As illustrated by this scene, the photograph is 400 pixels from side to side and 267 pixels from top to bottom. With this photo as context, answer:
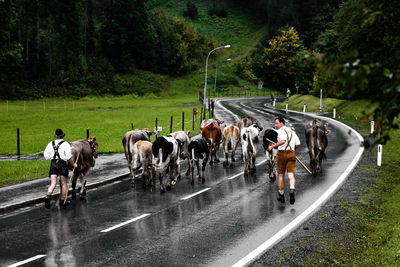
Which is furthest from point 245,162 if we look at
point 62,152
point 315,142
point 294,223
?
point 62,152

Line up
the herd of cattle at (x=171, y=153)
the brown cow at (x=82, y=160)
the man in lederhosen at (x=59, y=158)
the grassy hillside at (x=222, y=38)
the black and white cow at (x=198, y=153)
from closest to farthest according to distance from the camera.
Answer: the man in lederhosen at (x=59, y=158) → the brown cow at (x=82, y=160) → the herd of cattle at (x=171, y=153) → the black and white cow at (x=198, y=153) → the grassy hillside at (x=222, y=38)

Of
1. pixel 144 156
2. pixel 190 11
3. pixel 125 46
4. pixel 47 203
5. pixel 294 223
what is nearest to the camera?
pixel 294 223

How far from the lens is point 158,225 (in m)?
10.0

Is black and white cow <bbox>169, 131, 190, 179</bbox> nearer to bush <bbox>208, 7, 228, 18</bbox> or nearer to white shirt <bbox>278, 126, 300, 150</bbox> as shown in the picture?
white shirt <bbox>278, 126, 300, 150</bbox>

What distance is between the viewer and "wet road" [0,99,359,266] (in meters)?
8.06

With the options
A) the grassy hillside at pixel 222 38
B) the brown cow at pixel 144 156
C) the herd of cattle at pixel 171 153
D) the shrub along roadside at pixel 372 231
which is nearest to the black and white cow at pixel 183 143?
the herd of cattle at pixel 171 153

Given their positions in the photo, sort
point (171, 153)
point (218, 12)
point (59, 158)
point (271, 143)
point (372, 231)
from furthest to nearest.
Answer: point (218, 12) < point (271, 143) < point (171, 153) < point (59, 158) < point (372, 231)

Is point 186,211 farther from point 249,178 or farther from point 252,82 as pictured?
point 252,82

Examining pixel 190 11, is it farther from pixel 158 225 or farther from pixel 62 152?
pixel 158 225

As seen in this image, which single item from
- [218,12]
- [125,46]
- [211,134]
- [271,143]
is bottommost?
[211,134]

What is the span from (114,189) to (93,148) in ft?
5.21

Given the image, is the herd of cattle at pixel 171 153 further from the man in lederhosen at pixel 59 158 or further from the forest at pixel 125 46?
the forest at pixel 125 46

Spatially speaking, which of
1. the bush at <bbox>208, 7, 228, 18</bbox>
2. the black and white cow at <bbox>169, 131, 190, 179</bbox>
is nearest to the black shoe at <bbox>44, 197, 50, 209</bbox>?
the black and white cow at <bbox>169, 131, 190, 179</bbox>

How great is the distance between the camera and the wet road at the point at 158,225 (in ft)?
26.5
